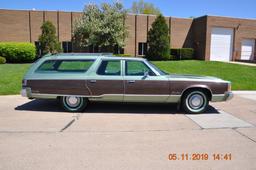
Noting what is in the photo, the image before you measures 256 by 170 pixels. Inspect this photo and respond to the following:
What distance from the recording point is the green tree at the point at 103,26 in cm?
2242

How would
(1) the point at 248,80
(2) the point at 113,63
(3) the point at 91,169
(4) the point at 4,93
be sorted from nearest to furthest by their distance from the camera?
(3) the point at 91,169 → (2) the point at 113,63 → (4) the point at 4,93 → (1) the point at 248,80

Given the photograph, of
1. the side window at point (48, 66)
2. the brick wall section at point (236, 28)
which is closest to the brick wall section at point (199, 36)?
the brick wall section at point (236, 28)

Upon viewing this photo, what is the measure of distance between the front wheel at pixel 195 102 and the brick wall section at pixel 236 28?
792 inches

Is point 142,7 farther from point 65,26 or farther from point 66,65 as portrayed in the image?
point 66,65

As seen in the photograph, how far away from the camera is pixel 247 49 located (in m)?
27.8

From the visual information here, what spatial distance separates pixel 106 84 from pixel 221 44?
23.1 meters

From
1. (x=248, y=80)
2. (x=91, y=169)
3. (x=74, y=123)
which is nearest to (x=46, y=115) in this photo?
(x=74, y=123)

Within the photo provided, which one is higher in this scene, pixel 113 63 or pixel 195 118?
pixel 113 63

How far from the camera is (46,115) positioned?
6535mm

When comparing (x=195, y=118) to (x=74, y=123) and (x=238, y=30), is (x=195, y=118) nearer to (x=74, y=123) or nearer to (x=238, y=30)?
(x=74, y=123)

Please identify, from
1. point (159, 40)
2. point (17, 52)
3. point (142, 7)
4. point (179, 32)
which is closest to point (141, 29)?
point (159, 40)

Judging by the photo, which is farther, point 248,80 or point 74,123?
point 248,80

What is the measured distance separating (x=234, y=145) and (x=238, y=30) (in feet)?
82.9
